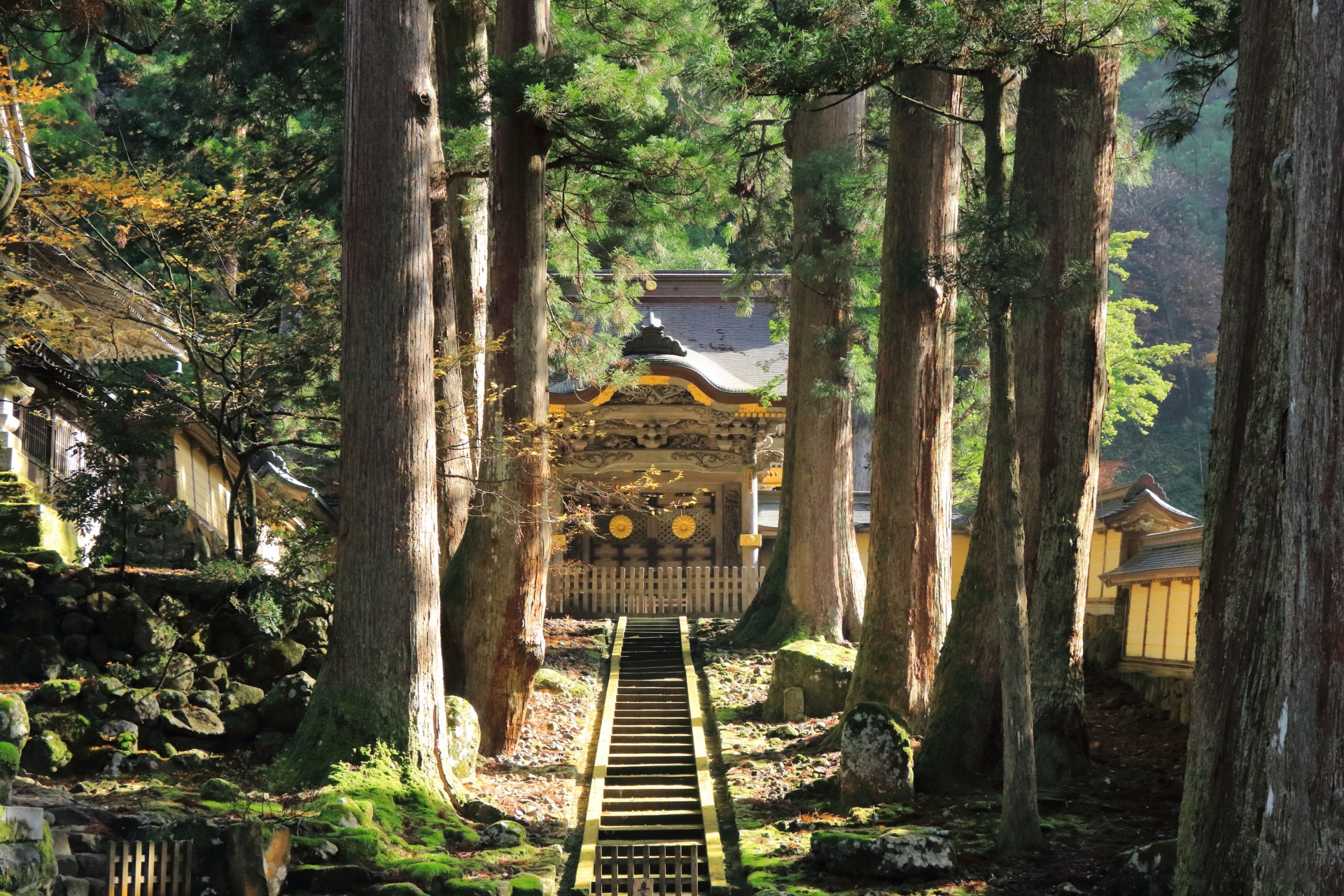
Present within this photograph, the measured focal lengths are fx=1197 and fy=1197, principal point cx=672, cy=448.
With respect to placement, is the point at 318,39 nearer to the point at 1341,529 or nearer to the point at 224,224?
the point at 224,224

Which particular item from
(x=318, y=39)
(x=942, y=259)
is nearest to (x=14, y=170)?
(x=942, y=259)

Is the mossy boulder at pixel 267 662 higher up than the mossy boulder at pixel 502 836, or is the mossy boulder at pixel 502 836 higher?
the mossy boulder at pixel 267 662

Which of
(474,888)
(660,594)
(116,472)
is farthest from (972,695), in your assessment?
(660,594)

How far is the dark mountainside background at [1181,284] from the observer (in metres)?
35.7

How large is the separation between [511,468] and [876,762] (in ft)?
16.1

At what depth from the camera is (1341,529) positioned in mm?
4531

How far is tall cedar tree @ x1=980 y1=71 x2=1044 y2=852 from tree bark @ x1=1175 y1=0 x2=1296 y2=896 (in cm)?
170

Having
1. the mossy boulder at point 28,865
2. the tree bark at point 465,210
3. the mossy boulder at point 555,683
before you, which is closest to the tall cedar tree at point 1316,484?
the mossy boulder at point 28,865

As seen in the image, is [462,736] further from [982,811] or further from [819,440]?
[819,440]

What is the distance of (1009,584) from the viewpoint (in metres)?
8.35

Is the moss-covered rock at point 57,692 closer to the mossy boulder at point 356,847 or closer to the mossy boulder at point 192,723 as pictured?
the mossy boulder at point 192,723

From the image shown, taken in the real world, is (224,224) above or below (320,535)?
above

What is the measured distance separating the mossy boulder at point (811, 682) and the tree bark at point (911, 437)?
5.36ft

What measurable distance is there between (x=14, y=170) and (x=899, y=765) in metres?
7.44
